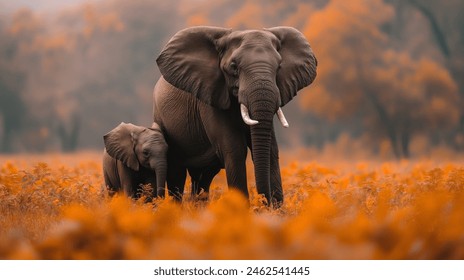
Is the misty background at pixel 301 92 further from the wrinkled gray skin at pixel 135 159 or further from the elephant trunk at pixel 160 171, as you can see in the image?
the elephant trunk at pixel 160 171

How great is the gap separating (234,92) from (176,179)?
2308mm

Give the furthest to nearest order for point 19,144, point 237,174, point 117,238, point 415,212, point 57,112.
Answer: point 19,144, point 57,112, point 237,174, point 415,212, point 117,238

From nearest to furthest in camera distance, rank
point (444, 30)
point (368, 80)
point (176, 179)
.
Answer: point (176, 179)
point (368, 80)
point (444, 30)

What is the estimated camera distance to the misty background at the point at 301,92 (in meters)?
36.3

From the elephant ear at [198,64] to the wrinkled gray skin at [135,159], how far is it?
3.49 feet

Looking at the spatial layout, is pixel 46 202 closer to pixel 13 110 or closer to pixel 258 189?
pixel 258 189

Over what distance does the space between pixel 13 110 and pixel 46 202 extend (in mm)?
47255

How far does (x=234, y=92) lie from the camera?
8375 millimetres

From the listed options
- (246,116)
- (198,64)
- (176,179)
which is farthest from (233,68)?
(176,179)

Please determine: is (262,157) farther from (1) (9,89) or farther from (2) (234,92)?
(1) (9,89)

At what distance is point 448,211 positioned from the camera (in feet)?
19.4

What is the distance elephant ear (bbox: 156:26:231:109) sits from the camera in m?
8.68

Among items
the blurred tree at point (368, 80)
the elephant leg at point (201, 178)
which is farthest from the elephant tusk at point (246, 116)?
the blurred tree at point (368, 80)

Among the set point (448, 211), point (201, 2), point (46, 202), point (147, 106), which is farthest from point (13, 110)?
point (448, 211)
